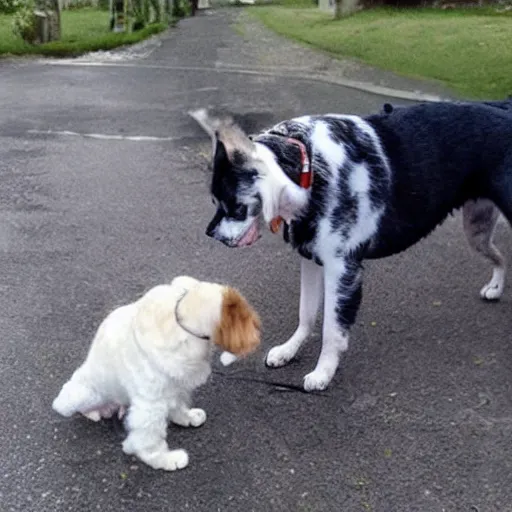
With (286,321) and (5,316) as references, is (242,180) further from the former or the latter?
(5,316)

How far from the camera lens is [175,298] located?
11.3 feet

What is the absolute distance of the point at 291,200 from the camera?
3666mm

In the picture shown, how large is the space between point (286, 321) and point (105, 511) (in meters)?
1.89

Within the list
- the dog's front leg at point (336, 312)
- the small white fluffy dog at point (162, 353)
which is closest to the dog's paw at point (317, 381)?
the dog's front leg at point (336, 312)

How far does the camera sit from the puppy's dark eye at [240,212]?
11.7ft

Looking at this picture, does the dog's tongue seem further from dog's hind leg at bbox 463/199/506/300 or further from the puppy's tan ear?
dog's hind leg at bbox 463/199/506/300

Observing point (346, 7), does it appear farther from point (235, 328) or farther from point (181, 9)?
point (235, 328)

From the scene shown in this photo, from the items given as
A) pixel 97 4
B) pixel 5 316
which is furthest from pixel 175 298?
pixel 97 4

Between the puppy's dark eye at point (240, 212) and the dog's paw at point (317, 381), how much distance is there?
1027mm

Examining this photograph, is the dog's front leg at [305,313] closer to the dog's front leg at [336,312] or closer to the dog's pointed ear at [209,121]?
the dog's front leg at [336,312]

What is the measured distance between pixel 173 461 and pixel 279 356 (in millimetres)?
1067

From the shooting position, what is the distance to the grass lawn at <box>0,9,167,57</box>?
56.7ft

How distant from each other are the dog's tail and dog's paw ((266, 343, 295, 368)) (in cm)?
105

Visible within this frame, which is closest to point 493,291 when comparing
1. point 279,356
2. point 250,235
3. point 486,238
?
point 486,238
